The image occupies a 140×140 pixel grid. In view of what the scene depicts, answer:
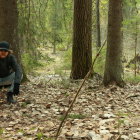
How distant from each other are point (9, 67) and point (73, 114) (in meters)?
1.91

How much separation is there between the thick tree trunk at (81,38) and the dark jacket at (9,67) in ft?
12.8

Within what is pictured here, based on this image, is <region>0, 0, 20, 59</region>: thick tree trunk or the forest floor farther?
<region>0, 0, 20, 59</region>: thick tree trunk

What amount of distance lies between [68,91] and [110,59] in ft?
6.05

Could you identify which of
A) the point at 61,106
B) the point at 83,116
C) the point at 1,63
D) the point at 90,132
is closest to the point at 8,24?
the point at 1,63

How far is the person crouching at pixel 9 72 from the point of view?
5.96 meters

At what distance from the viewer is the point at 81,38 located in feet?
32.7

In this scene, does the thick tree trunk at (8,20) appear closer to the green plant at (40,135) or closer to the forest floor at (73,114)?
the forest floor at (73,114)

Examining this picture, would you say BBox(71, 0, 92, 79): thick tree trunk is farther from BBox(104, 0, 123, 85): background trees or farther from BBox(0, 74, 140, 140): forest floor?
BBox(0, 74, 140, 140): forest floor

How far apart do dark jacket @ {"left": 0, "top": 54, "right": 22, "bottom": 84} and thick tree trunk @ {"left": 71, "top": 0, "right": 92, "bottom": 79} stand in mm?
3897

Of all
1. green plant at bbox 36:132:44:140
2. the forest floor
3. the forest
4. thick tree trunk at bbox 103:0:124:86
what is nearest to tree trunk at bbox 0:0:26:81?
the forest

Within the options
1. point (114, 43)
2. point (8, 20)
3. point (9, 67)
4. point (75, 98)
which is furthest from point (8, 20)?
point (75, 98)

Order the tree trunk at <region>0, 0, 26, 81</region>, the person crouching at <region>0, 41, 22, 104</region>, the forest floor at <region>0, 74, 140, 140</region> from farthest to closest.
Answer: the tree trunk at <region>0, 0, 26, 81</region> → the person crouching at <region>0, 41, 22, 104</region> → the forest floor at <region>0, 74, 140, 140</region>

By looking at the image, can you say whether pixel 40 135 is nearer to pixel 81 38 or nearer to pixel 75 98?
pixel 75 98

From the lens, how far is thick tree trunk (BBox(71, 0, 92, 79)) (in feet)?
32.3
